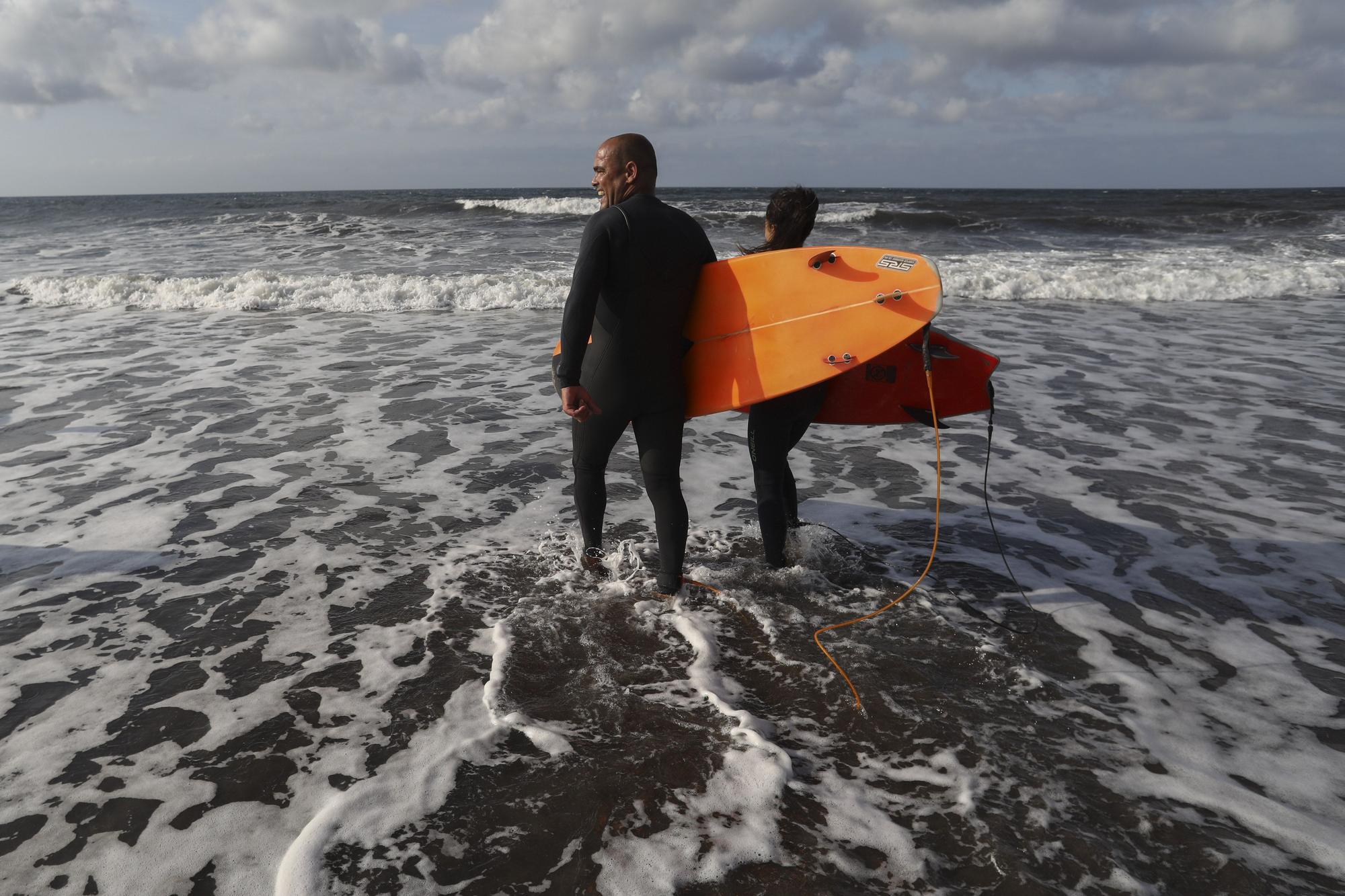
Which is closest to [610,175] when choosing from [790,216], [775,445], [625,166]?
[625,166]

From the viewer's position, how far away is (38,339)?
9039mm

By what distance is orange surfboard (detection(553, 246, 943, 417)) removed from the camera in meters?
3.25

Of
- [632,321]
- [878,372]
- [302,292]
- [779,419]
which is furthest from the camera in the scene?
[302,292]

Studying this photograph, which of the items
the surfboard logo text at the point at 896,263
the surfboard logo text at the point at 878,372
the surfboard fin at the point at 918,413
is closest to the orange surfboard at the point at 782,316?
the surfboard logo text at the point at 896,263

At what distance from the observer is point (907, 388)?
12.5 ft

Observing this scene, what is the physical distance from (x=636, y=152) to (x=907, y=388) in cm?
172

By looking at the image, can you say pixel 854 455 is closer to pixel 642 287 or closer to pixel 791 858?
pixel 642 287

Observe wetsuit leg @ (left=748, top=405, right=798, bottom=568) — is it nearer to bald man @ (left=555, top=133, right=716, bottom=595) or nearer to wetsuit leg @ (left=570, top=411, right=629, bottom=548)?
bald man @ (left=555, top=133, right=716, bottom=595)

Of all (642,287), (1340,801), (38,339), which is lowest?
(1340,801)

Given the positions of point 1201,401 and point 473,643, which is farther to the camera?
point 1201,401

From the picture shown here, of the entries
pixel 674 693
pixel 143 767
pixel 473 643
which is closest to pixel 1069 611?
pixel 674 693

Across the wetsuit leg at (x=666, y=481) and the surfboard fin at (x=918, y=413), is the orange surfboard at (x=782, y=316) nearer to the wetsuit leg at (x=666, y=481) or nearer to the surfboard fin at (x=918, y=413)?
the wetsuit leg at (x=666, y=481)

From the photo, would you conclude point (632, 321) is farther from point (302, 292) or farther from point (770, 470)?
point (302, 292)

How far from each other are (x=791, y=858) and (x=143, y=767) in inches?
77.3
